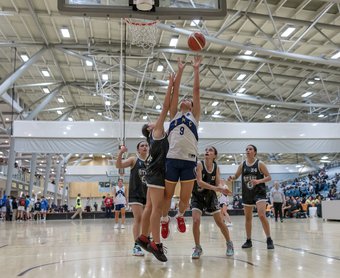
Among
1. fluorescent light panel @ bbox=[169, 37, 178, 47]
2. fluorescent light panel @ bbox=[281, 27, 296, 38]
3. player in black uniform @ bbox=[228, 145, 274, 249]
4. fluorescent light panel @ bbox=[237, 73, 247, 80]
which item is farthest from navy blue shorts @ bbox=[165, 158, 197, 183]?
fluorescent light panel @ bbox=[237, 73, 247, 80]

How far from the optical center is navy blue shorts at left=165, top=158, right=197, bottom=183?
5102mm

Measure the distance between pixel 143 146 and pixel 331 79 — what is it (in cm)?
2317

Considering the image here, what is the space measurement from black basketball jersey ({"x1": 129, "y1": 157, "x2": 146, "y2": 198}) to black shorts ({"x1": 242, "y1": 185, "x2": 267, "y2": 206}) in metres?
1.96

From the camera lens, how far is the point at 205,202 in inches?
243

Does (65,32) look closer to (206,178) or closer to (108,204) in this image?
(108,204)

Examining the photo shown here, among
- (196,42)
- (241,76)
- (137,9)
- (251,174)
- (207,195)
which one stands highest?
(241,76)

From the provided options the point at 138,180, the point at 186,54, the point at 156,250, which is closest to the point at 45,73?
the point at 186,54

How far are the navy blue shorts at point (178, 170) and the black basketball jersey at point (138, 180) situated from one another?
4.29 feet

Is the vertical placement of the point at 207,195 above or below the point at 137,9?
below

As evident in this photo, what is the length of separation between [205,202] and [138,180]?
1138mm

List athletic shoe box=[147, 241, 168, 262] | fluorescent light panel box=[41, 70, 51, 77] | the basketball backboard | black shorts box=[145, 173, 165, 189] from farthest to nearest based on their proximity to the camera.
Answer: fluorescent light panel box=[41, 70, 51, 77], the basketball backboard, black shorts box=[145, 173, 165, 189], athletic shoe box=[147, 241, 168, 262]

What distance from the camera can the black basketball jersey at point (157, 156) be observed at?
16.9 feet

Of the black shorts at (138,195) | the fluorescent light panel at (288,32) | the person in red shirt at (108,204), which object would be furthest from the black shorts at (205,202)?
the person in red shirt at (108,204)

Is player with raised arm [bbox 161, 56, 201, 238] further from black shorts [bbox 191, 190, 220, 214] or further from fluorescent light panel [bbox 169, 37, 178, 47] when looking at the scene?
fluorescent light panel [bbox 169, 37, 178, 47]
